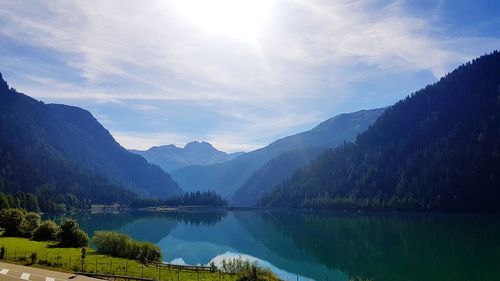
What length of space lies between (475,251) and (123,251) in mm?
77844

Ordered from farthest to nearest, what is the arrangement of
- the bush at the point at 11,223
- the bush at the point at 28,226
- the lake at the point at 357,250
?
the bush at the point at 28,226, the bush at the point at 11,223, the lake at the point at 357,250

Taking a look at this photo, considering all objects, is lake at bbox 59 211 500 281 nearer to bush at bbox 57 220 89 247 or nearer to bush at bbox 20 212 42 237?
bush at bbox 57 220 89 247

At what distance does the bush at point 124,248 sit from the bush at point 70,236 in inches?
337

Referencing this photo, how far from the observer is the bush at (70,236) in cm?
9488

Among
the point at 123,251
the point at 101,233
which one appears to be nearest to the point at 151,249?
the point at 123,251

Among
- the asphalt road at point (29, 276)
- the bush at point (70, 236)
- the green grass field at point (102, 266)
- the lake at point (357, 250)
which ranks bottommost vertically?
the lake at point (357, 250)

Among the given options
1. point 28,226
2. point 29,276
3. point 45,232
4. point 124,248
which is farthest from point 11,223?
point 29,276

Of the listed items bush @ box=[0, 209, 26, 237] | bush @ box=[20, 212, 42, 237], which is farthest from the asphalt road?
bush @ box=[0, 209, 26, 237]

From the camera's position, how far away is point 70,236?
95688mm

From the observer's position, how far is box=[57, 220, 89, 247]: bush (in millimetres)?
94875

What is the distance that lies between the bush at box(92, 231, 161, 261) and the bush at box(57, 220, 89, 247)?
28.1 ft

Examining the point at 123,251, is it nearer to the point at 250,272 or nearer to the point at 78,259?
the point at 78,259

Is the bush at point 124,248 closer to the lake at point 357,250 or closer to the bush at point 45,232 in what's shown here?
the bush at point 45,232

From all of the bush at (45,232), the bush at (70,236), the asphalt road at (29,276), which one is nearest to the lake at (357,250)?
the bush at (70,236)
